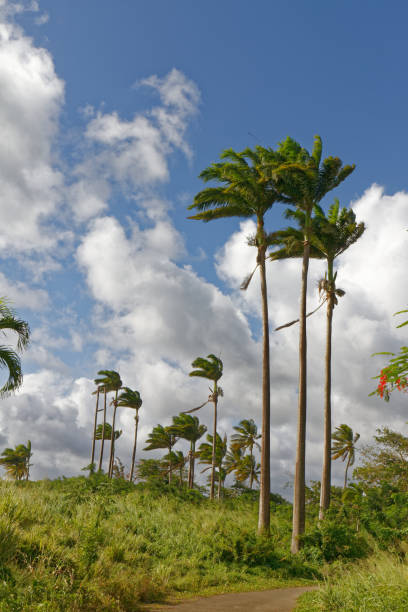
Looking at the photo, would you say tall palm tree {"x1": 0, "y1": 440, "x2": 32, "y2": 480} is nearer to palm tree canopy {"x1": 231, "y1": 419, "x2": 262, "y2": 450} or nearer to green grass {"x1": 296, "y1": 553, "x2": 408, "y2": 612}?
palm tree canopy {"x1": 231, "y1": 419, "x2": 262, "y2": 450}

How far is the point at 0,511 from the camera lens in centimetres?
1172

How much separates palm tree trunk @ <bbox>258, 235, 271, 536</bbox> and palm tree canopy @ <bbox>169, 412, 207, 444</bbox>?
119ft

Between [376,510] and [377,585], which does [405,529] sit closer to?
[376,510]

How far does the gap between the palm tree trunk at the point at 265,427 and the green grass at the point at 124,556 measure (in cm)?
119

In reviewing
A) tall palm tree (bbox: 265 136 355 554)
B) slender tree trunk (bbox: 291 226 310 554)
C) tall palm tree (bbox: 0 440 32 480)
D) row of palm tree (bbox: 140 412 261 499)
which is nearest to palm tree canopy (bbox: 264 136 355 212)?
tall palm tree (bbox: 265 136 355 554)

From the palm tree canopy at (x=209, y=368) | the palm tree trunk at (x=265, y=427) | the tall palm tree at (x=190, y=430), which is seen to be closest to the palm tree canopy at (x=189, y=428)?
the tall palm tree at (x=190, y=430)

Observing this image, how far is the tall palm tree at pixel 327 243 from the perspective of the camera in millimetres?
23150

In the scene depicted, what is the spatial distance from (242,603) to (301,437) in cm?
1010

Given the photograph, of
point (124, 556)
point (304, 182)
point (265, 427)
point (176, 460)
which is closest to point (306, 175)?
point (304, 182)

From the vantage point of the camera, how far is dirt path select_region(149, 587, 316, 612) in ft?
31.6

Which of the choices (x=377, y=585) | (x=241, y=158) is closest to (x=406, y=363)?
(x=377, y=585)

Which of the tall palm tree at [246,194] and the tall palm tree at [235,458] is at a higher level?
the tall palm tree at [246,194]

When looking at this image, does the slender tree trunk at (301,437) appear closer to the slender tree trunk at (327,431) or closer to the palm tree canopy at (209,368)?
the slender tree trunk at (327,431)

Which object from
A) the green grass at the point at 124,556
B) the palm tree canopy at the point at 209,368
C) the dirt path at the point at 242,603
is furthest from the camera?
the palm tree canopy at the point at 209,368
